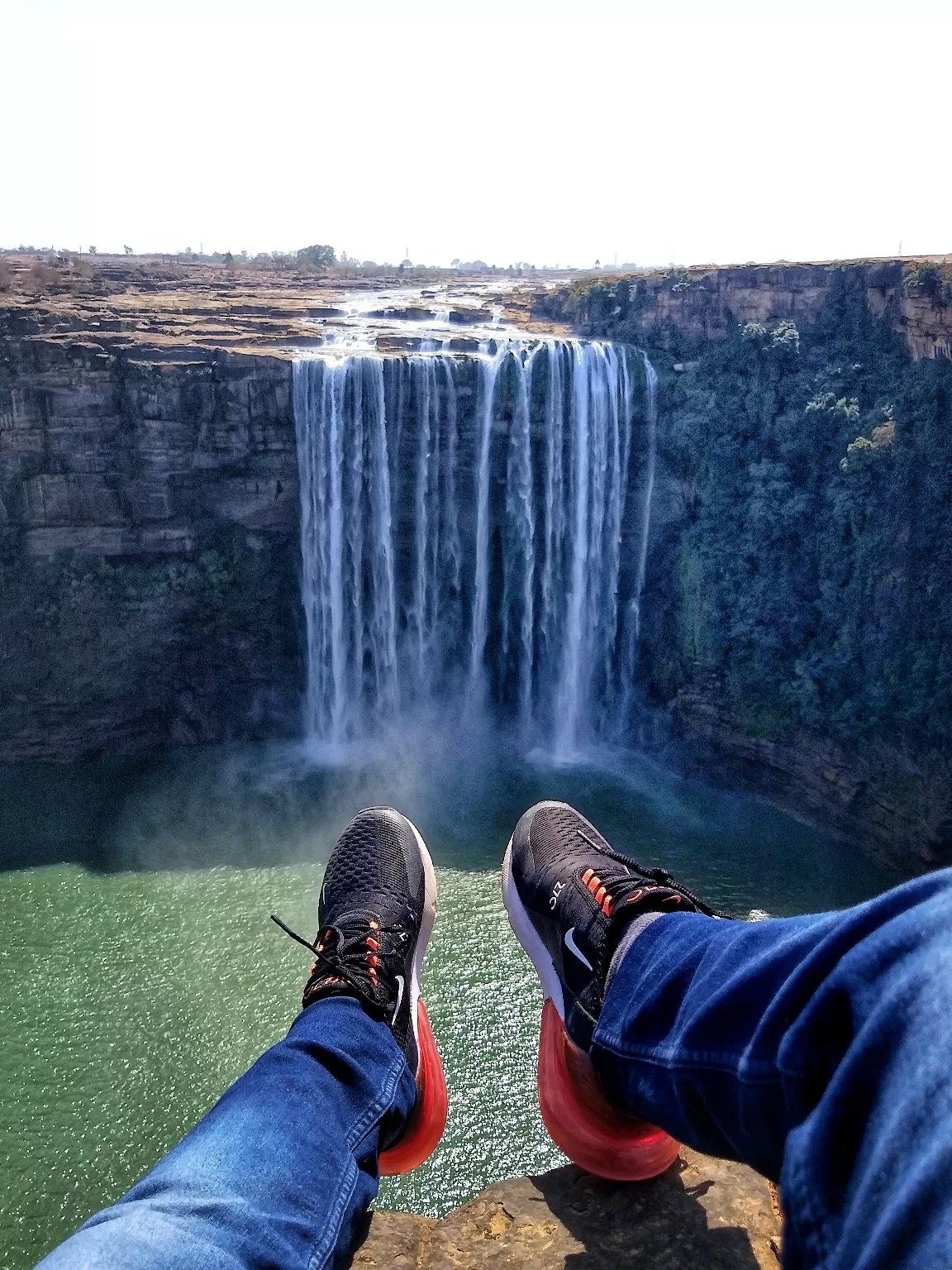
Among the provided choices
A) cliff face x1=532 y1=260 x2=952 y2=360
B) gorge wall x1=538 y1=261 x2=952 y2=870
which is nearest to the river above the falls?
gorge wall x1=538 y1=261 x2=952 y2=870

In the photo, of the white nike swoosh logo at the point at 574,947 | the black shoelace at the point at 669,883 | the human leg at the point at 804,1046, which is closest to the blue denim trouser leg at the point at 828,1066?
the human leg at the point at 804,1046

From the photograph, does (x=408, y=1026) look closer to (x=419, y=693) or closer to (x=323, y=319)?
(x=419, y=693)

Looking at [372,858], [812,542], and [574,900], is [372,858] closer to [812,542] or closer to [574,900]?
[574,900]

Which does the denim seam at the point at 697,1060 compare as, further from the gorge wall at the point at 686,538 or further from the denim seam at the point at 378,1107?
the gorge wall at the point at 686,538

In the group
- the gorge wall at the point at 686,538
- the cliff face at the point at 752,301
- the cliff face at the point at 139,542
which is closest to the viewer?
the gorge wall at the point at 686,538

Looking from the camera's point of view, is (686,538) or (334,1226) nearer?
(334,1226)

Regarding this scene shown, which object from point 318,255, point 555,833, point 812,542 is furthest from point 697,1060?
point 318,255
